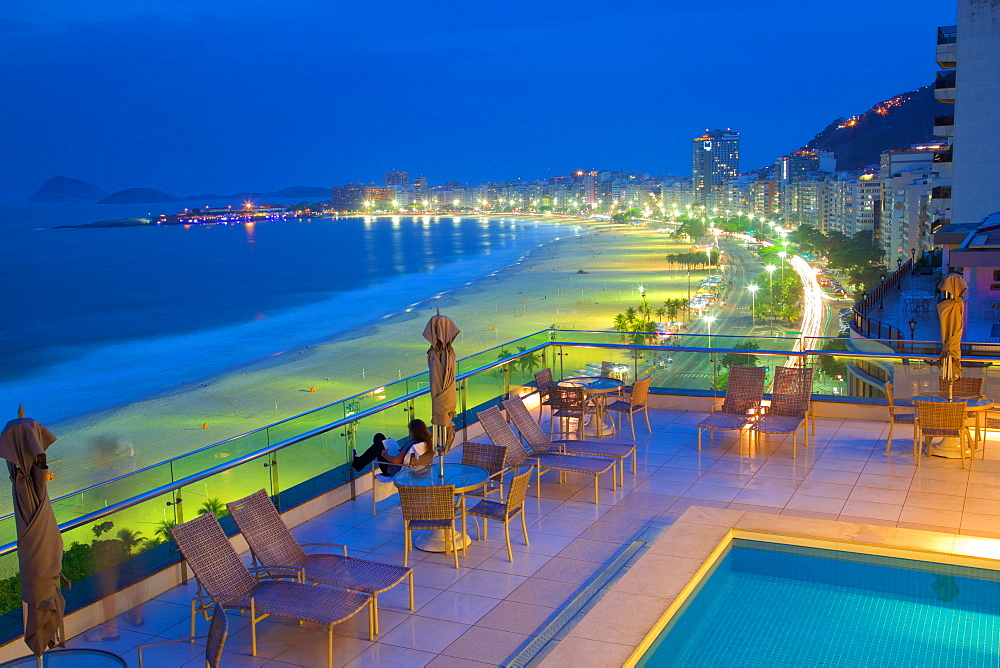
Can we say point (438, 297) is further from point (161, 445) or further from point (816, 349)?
point (816, 349)

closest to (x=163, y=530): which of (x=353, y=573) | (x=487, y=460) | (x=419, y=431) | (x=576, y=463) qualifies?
(x=353, y=573)

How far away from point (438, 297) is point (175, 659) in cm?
5655

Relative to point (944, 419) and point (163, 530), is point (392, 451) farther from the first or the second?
point (944, 419)

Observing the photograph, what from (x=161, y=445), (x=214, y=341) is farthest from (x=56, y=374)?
(x=161, y=445)

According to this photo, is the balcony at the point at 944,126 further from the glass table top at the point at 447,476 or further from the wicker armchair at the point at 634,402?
the glass table top at the point at 447,476

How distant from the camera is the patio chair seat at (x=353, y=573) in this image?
219 inches

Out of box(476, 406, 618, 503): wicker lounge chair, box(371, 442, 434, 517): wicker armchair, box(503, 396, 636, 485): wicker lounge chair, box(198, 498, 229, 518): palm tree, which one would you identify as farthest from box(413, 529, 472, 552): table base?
box(503, 396, 636, 485): wicker lounge chair

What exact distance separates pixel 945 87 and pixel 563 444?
46343mm

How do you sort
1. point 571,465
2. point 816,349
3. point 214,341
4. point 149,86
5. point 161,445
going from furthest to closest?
point 149,86, point 214,341, point 161,445, point 816,349, point 571,465

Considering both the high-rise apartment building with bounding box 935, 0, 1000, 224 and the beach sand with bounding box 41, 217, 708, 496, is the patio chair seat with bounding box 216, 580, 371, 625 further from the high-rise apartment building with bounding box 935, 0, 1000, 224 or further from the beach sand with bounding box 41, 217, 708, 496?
the high-rise apartment building with bounding box 935, 0, 1000, 224

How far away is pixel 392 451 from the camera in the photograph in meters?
8.24

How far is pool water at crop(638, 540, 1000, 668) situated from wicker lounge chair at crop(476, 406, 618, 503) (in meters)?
1.75

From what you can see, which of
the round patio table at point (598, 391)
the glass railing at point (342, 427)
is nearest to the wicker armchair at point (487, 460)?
the glass railing at point (342, 427)

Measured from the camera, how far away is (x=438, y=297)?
202 ft
